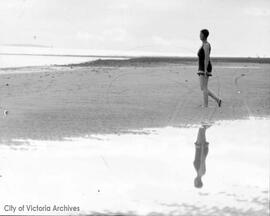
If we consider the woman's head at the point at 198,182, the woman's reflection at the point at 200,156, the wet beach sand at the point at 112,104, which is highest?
the wet beach sand at the point at 112,104

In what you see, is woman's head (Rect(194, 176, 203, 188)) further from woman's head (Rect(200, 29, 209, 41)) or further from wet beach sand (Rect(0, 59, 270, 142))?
woman's head (Rect(200, 29, 209, 41))

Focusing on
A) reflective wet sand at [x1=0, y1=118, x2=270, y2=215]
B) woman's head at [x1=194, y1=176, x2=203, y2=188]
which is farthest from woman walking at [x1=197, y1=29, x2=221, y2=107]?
woman's head at [x1=194, y1=176, x2=203, y2=188]

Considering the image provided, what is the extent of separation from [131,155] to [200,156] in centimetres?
95

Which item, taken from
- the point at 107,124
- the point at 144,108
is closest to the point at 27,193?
the point at 107,124

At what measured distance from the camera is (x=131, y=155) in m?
8.54

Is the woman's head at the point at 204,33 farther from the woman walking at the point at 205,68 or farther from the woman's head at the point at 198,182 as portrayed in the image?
the woman's head at the point at 198,182

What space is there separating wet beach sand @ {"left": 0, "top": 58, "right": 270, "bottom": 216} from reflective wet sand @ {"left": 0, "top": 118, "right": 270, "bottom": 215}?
0.04 ft

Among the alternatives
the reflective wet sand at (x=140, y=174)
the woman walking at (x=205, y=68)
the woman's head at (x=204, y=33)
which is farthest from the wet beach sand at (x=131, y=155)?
the woman's head at (x=204, y=33)

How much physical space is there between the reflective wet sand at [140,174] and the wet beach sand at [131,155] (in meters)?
0.01

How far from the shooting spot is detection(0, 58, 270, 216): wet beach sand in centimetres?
617

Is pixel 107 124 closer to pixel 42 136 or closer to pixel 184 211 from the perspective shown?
pixel 42 136

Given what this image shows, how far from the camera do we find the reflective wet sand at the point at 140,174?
20.0ft

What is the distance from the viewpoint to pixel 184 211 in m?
5.81

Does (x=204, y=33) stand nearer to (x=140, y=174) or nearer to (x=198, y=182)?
(x=140, y=174)
